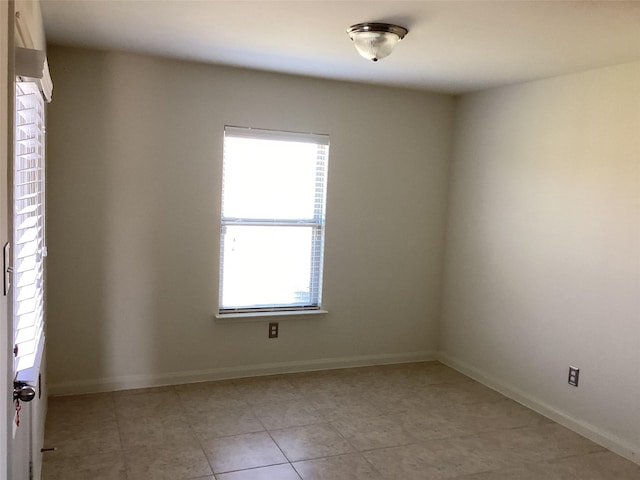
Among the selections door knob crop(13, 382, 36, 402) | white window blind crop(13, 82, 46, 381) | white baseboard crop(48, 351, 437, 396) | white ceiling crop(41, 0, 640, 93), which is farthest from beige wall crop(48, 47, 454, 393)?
door knob crop(13, 382, 36, 402)

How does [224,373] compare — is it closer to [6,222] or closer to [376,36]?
[376,36]

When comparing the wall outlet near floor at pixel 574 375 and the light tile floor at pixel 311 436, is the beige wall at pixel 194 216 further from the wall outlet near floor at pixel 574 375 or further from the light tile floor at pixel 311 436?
the wall outlet near floor at pixel 574 375

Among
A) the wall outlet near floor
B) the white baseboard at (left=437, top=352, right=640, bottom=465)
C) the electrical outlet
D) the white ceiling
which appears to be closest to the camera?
the white ceiling

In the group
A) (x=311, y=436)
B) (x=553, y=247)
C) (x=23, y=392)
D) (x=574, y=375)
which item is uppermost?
(x=553, y=247)

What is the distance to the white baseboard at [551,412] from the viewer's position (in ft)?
10.5

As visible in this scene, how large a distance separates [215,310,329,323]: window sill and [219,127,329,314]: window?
4cm

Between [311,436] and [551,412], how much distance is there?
5.22 feet

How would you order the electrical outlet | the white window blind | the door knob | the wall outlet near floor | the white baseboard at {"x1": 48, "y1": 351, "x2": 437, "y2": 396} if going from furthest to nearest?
the electrical outlet
the white baseboard at {"x1": 48, "y1": 351, "x2": 437, "y2": 396}
the wall outlet near floor
the white window blind
the door knob

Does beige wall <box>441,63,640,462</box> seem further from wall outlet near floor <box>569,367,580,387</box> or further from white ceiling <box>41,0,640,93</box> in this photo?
white ceiling <box>41,0,640,93</box>

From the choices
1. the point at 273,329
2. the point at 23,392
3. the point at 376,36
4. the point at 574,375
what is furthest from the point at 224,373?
the point at 23,392

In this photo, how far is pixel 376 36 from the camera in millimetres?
2707

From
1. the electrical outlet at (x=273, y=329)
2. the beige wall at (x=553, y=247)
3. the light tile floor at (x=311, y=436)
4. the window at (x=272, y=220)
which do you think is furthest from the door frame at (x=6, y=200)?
the beige wall at (x=553, y=247)

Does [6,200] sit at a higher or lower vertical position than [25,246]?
higher

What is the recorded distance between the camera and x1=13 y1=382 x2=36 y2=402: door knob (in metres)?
1.48
